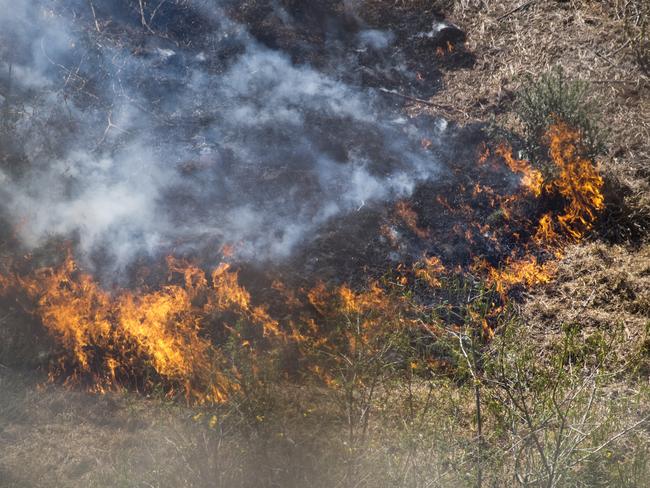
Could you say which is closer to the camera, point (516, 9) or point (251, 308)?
point (251, 308)

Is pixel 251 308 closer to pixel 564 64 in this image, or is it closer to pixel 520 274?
pixel 520 274

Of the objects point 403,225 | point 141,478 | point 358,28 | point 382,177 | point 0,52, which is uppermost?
point 358,28

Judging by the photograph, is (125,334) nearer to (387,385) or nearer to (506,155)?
(387,385)

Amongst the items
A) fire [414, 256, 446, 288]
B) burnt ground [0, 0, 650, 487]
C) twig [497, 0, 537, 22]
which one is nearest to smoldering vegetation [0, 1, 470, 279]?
burnt ground [0, 0, 650, 487]

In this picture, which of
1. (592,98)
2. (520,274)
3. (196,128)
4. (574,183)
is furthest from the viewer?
(196,128)

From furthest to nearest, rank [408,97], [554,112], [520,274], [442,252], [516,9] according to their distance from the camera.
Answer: [516,9] < [408,97] < [554,112] < [442,252] < [520,274]

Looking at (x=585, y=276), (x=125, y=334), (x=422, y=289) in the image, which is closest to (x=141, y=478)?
(x=125, y=334)

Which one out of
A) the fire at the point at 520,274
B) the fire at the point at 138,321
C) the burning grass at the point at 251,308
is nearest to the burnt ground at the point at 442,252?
the fire at the point at 520,274

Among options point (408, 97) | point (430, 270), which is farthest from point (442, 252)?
point (408, 97)

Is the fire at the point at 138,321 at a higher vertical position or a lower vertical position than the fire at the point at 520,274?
lower

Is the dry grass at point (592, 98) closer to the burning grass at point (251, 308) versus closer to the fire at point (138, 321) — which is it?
the burning grass at point (251, 308)

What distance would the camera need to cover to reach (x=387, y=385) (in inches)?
252

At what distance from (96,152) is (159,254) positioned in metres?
2.19

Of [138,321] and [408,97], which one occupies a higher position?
[408,97]
